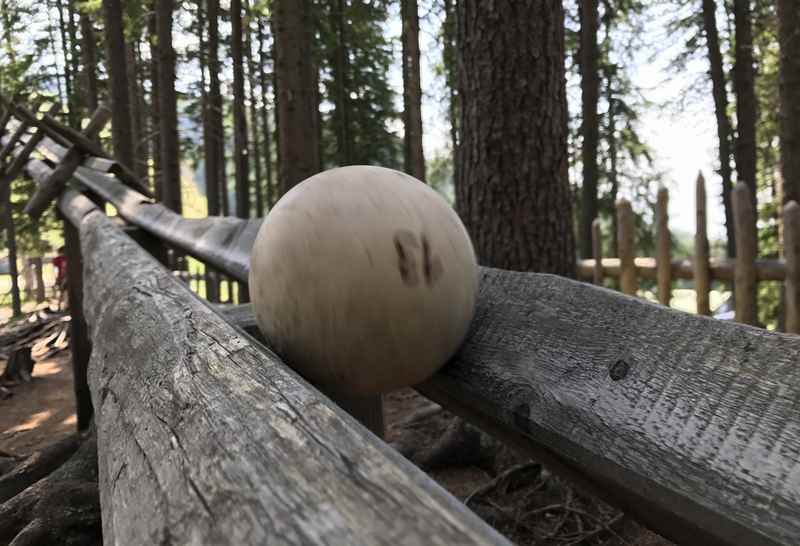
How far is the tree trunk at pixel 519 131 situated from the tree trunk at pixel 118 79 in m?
7.07

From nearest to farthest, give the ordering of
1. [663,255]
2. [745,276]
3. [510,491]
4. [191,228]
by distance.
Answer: [510,491]
[191,228]
[745,276]
[663,255]

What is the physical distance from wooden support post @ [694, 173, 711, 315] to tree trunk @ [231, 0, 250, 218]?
967 centimetres

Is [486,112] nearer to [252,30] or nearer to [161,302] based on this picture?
[161,302]

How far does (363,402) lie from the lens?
240 centimetres

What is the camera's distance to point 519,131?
141 inches

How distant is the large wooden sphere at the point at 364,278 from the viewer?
1432 mm

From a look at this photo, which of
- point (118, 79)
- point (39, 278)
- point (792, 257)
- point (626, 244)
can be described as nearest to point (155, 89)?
point (118, 79)

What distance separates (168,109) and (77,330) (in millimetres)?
4736

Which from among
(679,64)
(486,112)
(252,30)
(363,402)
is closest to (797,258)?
(486,112)

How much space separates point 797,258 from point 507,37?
8.73 feet

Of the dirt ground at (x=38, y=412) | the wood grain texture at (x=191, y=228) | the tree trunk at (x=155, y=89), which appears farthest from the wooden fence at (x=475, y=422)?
the tree trunk at (x=155, y=89)

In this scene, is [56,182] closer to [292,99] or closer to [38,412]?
[292,99]

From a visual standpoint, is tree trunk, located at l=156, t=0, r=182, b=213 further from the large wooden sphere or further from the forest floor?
the large wooden sphere

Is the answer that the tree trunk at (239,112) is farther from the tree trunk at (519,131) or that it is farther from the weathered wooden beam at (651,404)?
the weathered wooden beam at (651,404)
